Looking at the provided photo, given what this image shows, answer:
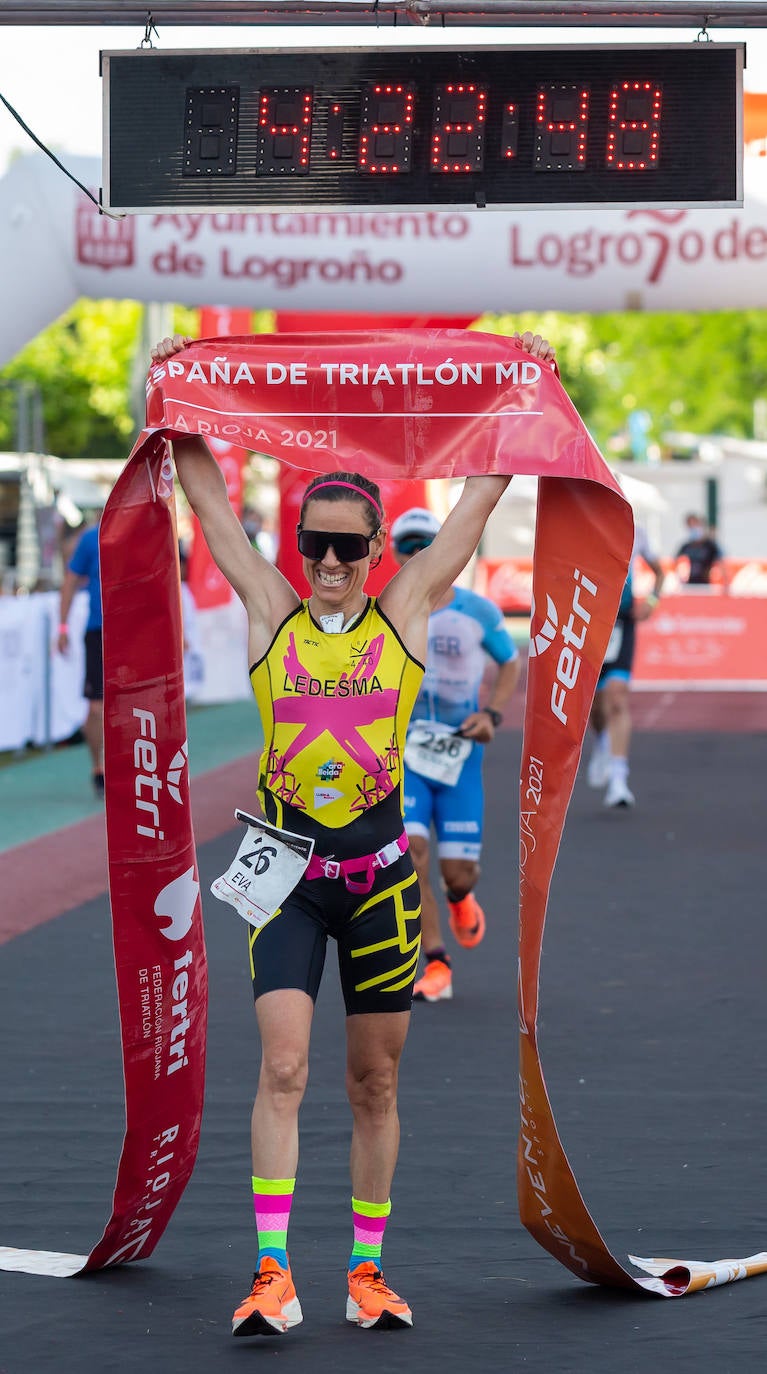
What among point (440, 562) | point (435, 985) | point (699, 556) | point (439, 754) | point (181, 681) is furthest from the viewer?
point (699, 556)

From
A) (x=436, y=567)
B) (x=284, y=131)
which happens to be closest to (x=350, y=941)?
(x=436, y=567)

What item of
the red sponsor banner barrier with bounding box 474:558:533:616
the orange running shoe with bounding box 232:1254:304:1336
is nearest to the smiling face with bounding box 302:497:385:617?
the orange running shoe with bounding box 232:1254:304:1336

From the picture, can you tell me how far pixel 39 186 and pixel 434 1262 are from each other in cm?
1197

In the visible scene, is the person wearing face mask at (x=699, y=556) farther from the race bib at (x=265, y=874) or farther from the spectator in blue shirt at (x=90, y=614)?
the race bib at (x=265, y=874)

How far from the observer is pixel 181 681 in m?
5.36

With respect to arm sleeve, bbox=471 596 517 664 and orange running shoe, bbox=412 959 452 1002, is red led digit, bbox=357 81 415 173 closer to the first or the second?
arm sleeve, bbox=471 596 517 664

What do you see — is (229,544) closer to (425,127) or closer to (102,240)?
(425,127)

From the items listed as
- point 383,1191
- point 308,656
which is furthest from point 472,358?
point 383,1191

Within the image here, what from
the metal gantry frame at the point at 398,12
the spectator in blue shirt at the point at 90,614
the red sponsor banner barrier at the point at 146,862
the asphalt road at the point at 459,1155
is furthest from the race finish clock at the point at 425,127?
the spectator in blue shirt at the point at 90,614

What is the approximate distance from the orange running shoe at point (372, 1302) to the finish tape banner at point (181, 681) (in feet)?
1.61

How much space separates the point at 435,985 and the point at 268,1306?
4.23m

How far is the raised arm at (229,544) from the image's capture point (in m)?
5.16

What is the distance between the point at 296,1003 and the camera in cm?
489

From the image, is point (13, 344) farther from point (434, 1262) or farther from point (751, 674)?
point (751, 674)
